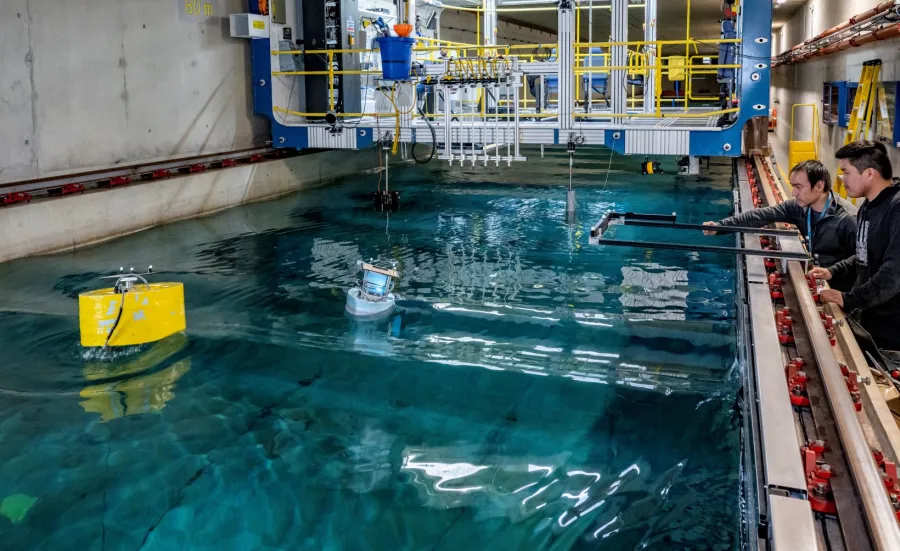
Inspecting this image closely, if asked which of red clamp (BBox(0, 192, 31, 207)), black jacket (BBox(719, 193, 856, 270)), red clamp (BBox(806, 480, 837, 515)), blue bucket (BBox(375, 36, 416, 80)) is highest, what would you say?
blue bucket (BBox(375, 36, 416, 80))

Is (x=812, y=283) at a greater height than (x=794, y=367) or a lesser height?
greater

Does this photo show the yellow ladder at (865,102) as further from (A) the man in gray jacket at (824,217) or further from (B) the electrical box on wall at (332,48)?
(B) the electrical box on wall at (332,48)

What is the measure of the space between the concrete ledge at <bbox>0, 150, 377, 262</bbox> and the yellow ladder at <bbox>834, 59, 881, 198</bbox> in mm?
8342

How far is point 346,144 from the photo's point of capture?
1150cm

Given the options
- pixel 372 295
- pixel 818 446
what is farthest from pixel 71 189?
pixel 818 446

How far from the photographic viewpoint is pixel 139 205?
32.9 ft

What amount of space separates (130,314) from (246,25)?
25.4ft

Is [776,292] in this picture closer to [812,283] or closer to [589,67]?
[812,283]

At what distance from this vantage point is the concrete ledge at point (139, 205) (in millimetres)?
8445

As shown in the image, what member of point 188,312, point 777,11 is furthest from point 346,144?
point 777,11

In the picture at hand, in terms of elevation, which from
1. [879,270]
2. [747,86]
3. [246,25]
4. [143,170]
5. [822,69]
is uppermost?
[246,25]

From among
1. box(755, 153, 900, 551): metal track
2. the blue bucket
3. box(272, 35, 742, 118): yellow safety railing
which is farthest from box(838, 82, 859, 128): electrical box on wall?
box(755, 153, 900, 551): metal track

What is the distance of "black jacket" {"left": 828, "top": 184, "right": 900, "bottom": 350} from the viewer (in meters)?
3.90

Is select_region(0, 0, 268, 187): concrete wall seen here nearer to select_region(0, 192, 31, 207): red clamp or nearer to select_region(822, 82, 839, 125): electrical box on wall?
select_region(0, 192, 31, 207): red clamp
